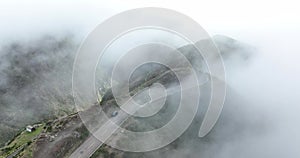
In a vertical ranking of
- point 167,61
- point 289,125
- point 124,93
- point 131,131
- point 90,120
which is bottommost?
point 289,125

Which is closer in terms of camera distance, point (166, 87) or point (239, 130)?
point (166, 87)

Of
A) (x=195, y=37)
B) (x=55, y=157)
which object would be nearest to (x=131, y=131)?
(x=55, y=157)

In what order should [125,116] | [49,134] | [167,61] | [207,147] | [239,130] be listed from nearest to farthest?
[49,134]
[125,116]
[207,147]
[239,130]
[167,61]

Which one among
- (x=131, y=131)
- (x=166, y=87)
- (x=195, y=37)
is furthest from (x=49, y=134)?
(x=195, y=37)

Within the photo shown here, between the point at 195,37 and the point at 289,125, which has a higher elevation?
the point at 195,37

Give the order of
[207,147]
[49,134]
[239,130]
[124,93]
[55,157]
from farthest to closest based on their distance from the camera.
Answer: [239,130]
[124,93]
[207,147]
[49,134]
[55,157]

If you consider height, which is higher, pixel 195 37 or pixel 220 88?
pixel 195 37

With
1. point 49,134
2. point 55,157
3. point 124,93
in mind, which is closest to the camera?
point 55,157

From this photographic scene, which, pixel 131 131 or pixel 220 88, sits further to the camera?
pixel 220 88

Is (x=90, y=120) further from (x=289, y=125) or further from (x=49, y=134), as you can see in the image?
(x=289, y=125)

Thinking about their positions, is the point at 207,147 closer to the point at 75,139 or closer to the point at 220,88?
the point at 220,88
